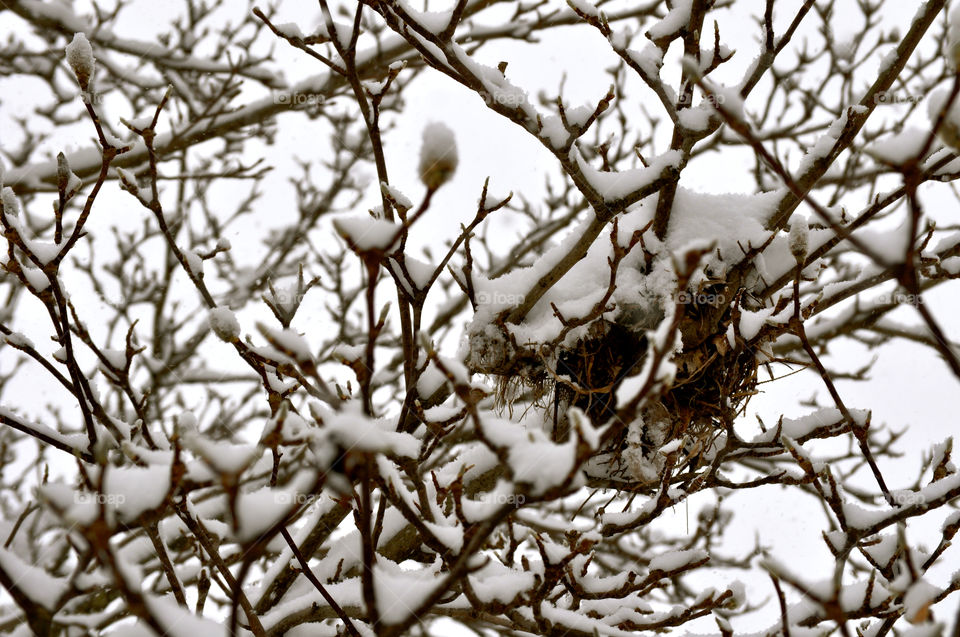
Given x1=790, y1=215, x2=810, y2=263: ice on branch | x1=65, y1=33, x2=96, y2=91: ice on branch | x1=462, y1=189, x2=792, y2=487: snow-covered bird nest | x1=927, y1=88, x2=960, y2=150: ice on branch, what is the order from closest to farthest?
x1=927, y1=88, x2=960, y2=150: ice on branch < x1=790, y1=215, x2=810, y2=263: ice on branch < x1=65, y1=33, x2=96, y2=91: ice on branch < x1=462, y1=189, x2=792, y2=487: snow-covered bird nest

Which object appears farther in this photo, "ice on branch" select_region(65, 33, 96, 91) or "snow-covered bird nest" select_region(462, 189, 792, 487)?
"snow-covered bird nest" select_region(462, 189, 792, 487)

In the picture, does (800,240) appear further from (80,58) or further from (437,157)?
(80,58)

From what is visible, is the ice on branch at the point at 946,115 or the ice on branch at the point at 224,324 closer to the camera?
the ice on branch at the point at 946,115

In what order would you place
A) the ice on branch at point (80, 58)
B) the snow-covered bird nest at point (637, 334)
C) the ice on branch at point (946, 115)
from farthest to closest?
the snow-covered bird nest at point (637, 334)
the ice on branch at point (80, 58)
the ice on branch at point (946, 115)

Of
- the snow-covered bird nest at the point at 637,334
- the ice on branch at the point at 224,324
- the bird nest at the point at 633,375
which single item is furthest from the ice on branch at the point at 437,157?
the bird nest at the point at 633,375

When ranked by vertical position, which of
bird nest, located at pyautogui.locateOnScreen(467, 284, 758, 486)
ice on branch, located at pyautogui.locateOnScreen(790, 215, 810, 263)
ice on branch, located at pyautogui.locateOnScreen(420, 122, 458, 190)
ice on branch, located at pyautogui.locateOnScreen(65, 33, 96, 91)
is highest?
ice on branch, located at pyautogui.locateOnScreen(65, 33, 96, 91)

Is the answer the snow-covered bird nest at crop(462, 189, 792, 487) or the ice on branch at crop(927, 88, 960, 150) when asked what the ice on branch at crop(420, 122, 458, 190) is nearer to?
the ice on branch at crop(927, 88, 960, 150)

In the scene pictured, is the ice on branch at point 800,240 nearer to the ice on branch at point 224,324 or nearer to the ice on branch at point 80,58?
the ice on branch at point 224,324

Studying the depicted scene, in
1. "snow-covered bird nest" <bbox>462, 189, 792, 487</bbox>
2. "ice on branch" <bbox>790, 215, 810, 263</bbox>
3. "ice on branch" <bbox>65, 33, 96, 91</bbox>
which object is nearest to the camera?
"ice on branch" <bbox>790, 215, 810, 263</bbox>

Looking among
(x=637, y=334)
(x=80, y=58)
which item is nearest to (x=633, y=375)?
(x=637, y=334)

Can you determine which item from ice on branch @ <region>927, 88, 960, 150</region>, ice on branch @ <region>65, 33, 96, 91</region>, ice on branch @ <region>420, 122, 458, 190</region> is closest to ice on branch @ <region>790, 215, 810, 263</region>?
ice on branch @ <region>927, 88, 960, 150</region>

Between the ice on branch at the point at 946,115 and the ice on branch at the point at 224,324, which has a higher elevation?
the ice on branch at the point at 224,324

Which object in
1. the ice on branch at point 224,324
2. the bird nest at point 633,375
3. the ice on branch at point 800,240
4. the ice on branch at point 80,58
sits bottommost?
the ice on branch at point 224,324

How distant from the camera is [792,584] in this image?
108 centimetres
